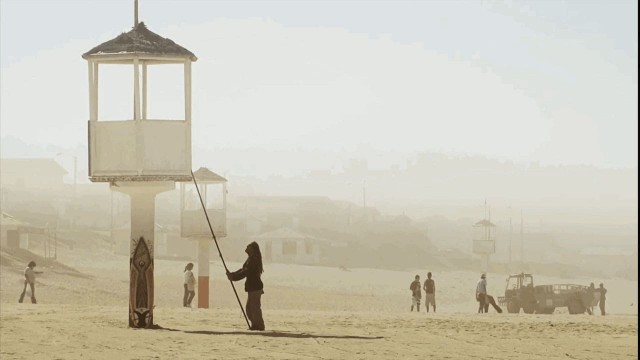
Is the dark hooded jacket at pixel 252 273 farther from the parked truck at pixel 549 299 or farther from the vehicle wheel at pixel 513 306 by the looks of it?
the vehicle wheel at pixel 513 306

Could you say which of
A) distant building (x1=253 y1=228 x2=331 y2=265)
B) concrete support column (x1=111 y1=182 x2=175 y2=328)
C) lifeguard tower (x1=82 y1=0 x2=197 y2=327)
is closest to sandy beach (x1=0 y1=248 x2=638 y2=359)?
concrete support column (x1=111 y1=182 x2=175 y2=328)

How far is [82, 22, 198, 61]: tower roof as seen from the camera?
23938mm

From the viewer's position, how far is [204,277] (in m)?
37.1

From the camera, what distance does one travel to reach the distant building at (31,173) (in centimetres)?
16688

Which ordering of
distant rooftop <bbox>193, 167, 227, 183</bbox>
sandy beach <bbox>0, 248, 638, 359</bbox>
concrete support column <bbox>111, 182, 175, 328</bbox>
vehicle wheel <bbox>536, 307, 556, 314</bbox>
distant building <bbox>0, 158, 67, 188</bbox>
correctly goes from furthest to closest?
distant building <bbox>0, 158, 67, 188</bbox> < vehicle wheel <bbox>536, 307, 556, 314</bbox> < distant rooftop <bbox>193, 167, 227, 183</bbox> < concrete support column <bbox>111, 182, 175, 328</bbox> < sandy beach <bbox>0, 248, 638, 359</bbox>

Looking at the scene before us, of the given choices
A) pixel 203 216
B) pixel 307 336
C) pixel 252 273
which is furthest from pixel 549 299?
pixel 252 273

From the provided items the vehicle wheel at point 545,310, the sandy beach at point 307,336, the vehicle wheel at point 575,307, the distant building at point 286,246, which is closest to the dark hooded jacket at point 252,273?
the sandy beach at point 307,336

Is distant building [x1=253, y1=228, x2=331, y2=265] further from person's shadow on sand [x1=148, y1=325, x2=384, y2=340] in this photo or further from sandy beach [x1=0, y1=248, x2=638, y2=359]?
person's shadow on sand [x1=148, y1=325, x2=384, y2=340]

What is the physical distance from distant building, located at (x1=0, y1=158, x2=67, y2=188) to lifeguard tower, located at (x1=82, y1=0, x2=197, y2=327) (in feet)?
474

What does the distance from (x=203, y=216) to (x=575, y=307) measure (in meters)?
15.0

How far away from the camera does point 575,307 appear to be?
43562 millimetres

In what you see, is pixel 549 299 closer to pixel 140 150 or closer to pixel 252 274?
pixel 252 274

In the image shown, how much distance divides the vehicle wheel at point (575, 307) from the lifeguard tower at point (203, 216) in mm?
13814

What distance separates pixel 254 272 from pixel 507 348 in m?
5.19
